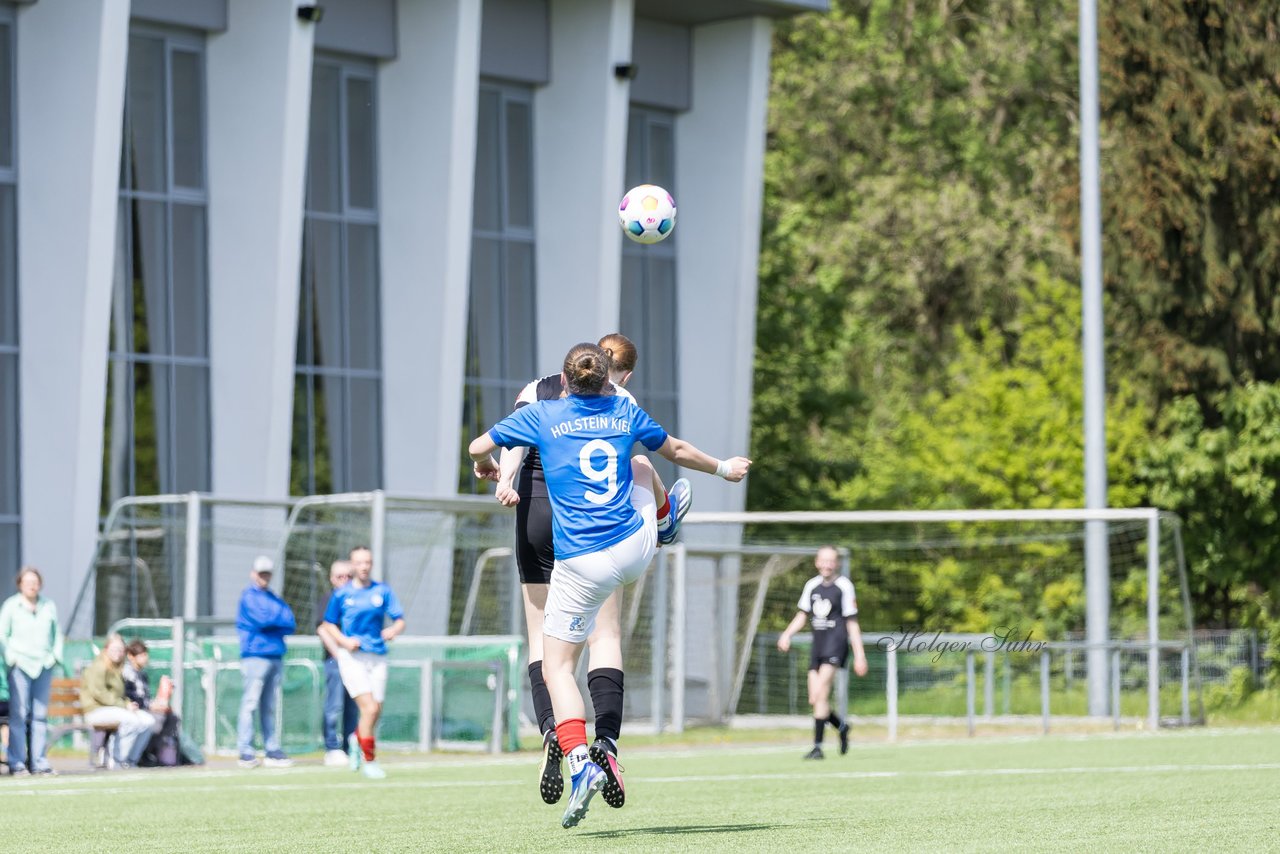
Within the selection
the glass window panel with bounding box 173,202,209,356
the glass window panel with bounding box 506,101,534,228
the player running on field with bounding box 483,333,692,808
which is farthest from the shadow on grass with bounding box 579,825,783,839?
the glass window panel with bounding box 506,101,534,228

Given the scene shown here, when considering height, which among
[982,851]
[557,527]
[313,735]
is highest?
[557,527]

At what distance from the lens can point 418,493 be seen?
30.2 meters

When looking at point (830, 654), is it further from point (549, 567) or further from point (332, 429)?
point (332, 429)

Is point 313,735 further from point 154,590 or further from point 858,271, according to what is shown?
point 858,271

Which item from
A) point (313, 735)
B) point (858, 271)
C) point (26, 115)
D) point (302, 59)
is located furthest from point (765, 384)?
point (313, 735)

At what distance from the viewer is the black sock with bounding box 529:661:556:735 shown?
958cm

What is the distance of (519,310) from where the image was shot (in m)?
32.8

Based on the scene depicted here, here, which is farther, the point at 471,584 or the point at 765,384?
the point at 765,384

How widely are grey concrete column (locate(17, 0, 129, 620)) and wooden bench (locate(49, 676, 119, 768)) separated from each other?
4925 mm

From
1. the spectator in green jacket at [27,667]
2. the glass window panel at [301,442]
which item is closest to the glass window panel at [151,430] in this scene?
the glass window panel at [301,442]

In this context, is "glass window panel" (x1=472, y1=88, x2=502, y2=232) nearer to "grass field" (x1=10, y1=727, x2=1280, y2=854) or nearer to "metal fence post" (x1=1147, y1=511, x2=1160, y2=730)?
"metal fence post" (x1=1147, y1=511, x2=1160, y2=730)

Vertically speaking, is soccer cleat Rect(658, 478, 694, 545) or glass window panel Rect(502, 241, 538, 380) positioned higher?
glass window panel Rect(502, 241, 538, 380)

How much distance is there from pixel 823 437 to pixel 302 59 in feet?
60.6

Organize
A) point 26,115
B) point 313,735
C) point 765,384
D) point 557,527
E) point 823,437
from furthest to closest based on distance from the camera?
point 823,437
point 765,384
point 26,115
point 313,735
point 557,527
